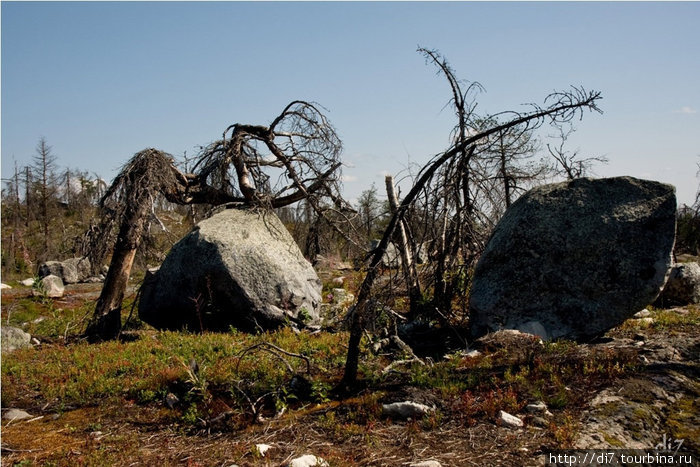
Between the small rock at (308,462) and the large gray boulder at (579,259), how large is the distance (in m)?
5.36

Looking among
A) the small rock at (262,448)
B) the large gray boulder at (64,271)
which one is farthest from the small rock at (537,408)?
the large gray boulder at (64,271)

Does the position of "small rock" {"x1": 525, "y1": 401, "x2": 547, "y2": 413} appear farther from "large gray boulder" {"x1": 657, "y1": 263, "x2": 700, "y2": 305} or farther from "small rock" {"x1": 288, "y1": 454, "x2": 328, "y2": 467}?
A: "large gray boulder" {"x1": 657, "y1": 263, "x2": 700, "y2": 305}

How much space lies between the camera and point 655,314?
36.9 feet

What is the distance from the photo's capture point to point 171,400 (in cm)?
779

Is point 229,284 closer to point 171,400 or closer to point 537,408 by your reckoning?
point 171,400

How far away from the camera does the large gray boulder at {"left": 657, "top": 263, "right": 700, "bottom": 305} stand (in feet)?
40.8

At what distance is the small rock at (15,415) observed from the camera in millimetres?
7664

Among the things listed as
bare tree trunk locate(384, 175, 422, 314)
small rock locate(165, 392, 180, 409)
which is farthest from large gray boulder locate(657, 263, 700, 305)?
small rock locate(165, 392, 180, 409)

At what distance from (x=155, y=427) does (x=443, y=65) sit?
23.4ft

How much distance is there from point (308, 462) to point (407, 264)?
11.8 feet

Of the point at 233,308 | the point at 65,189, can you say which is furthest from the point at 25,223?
the point at 233,308

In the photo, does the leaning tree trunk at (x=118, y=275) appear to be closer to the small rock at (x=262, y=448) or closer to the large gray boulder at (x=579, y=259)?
the large gray boulder at (x=579, y=259)

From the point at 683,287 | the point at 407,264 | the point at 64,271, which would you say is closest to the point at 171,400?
the point at 407,264

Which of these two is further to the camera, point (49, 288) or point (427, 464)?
point (49, 288)
